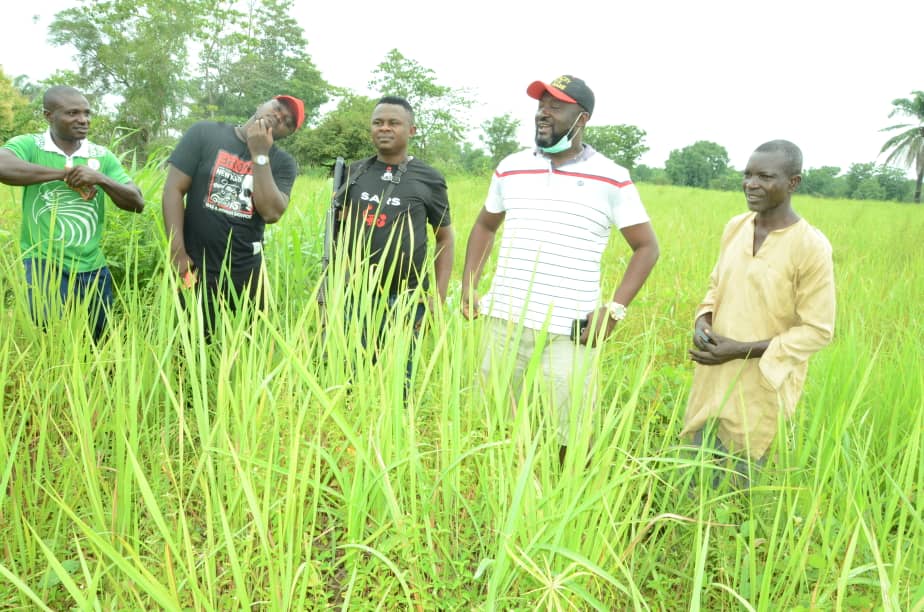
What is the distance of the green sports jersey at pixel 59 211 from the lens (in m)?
2.66

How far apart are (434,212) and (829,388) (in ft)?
5.73

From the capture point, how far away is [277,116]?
119 inches

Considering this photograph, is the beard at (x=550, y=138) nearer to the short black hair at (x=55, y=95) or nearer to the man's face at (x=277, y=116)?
the man's face at (x=277, y=116)

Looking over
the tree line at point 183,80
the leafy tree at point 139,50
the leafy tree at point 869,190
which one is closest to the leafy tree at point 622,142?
the leafy tree at point 869,190

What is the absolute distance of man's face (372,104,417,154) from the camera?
114 inches

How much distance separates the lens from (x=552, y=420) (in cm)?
163

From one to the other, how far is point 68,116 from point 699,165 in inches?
2935

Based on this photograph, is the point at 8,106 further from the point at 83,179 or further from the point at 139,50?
the point at 83,179

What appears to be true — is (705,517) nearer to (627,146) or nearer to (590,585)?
(590,585)

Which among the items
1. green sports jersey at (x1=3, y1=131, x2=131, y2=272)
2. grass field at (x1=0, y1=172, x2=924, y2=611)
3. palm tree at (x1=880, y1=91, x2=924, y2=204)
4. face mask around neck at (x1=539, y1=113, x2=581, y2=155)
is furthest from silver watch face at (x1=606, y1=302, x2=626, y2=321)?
palm tree at (x1=880, y1=91, x2=924, y2=204)

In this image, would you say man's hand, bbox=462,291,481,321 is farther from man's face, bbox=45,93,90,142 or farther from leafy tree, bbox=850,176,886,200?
leafy tree, bbox=850,176,886,200

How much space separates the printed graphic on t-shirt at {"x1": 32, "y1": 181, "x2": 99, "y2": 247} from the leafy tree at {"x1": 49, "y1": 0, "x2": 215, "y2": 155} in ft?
94.8

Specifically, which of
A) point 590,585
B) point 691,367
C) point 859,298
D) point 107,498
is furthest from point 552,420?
point 859,298

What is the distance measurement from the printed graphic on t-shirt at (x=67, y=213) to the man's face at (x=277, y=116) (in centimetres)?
81
